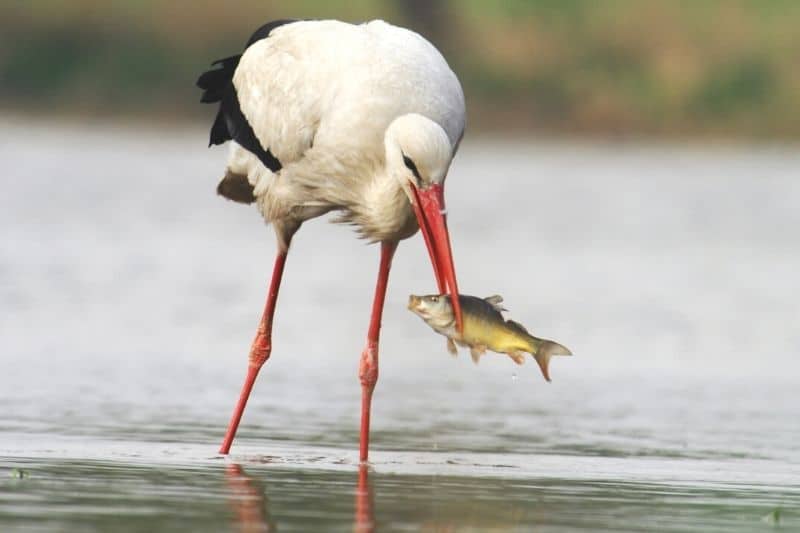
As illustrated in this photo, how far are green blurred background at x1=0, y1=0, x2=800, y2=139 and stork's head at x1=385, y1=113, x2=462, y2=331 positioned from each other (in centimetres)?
3042

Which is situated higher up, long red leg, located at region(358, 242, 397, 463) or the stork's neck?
the stork's neck

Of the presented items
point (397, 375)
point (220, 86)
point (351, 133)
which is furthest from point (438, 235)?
point (397, 375)

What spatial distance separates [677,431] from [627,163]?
27.6m

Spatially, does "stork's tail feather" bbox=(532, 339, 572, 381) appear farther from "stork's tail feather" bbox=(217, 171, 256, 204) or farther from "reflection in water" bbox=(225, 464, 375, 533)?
"stork's tail feather" bbox=(217, 171, 256, 204)

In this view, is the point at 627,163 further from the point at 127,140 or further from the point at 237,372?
the point at 237,372

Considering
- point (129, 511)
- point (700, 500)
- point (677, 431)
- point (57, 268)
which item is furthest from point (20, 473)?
point (57, 268)

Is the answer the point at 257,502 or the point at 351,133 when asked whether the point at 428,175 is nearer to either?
the point at 351,133

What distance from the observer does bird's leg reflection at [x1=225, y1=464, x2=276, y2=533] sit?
7414 mm

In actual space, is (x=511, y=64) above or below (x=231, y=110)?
above

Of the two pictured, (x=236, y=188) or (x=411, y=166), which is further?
(x=236, y=188)

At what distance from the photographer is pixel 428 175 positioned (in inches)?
362

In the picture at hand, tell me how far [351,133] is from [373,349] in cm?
161

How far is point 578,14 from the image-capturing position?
153 feet

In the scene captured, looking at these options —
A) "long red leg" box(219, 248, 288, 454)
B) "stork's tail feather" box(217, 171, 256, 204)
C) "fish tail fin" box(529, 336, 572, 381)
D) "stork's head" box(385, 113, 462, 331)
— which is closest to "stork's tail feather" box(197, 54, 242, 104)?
"stork's tail feather" box(217, 171, 256, 204)
